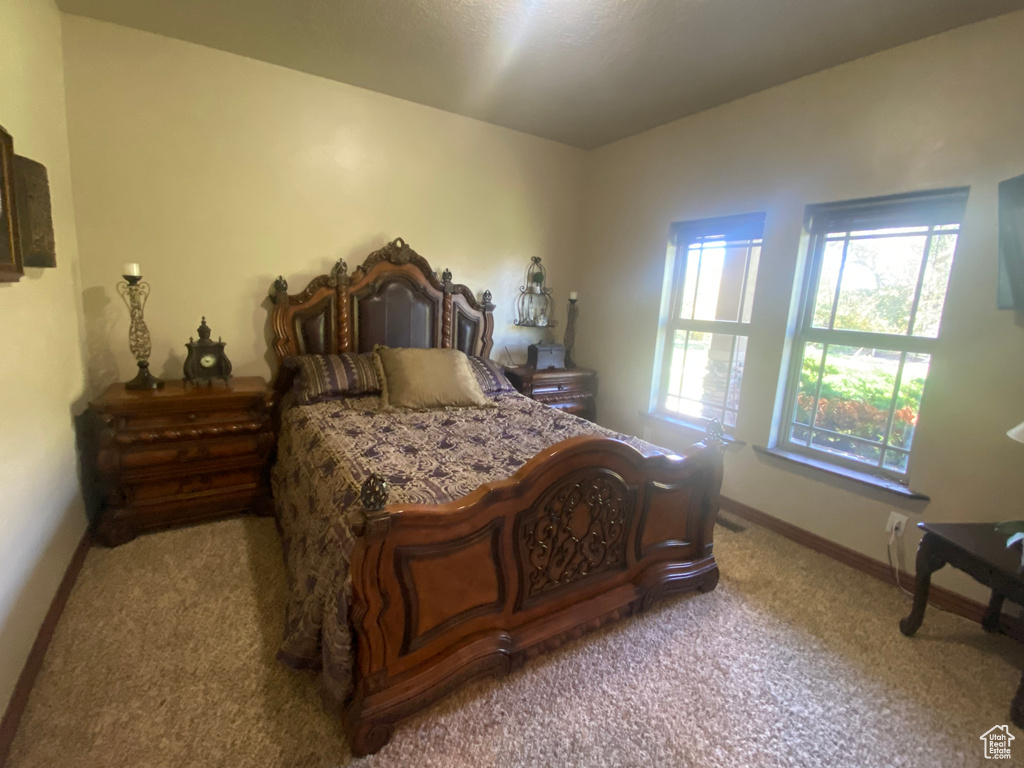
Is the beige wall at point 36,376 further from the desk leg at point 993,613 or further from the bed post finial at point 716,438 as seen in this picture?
the desk leg at point 993,613

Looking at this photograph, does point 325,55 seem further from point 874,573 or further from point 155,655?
point 874,573

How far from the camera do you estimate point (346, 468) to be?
5.74ft

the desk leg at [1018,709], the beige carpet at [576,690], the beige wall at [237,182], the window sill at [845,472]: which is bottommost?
the beige carpet at [576,690]

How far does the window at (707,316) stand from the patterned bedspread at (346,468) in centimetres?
117

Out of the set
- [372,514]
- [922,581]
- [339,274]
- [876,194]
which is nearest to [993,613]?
[922,581]

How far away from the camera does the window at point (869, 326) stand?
220 centimetres

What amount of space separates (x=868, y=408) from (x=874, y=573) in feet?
2.70

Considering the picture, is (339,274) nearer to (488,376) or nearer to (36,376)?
(488,376)

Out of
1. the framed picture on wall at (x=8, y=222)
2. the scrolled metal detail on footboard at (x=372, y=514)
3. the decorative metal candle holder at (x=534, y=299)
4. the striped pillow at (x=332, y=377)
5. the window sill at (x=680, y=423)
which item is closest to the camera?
the scrolled metal detail on footboard at (x=372, y=514)

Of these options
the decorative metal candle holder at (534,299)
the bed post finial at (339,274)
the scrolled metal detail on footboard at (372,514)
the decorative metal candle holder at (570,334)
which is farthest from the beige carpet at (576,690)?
the decorative metal candle holder at (534,299)

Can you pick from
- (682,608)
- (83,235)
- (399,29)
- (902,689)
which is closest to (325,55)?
(399,29)

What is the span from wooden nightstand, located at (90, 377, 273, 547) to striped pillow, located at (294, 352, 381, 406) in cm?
21

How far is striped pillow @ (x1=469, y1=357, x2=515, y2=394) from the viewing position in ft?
9.94

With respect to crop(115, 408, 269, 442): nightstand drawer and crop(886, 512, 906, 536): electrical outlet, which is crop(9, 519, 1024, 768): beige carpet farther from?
crop(115, 408, 269, 442): nightstand drawer
